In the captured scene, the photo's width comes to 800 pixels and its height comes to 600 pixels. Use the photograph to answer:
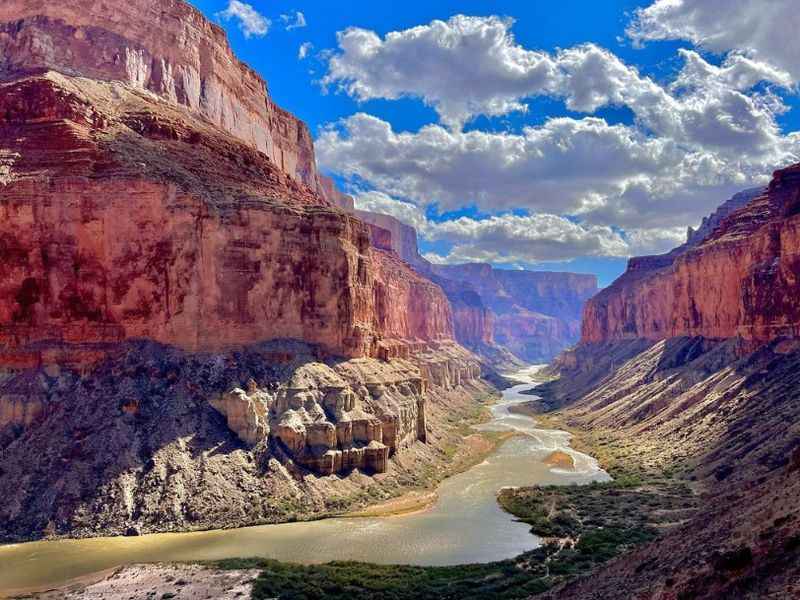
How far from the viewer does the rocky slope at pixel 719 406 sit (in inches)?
656

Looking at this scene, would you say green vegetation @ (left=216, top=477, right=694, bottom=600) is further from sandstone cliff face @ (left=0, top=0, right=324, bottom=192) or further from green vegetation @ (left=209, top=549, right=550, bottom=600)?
sandstone cliff face @ (left=0, top=0, right=324, bottom=192)

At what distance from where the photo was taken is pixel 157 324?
164ft

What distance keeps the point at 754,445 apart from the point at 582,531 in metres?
19.7

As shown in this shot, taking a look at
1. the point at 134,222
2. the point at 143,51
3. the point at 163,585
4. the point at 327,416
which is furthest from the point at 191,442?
the point at 143,51

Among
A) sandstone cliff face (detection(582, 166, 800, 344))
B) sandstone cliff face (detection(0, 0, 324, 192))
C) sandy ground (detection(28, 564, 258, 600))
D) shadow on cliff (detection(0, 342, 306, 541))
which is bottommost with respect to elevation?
sandy ground (detection(28, 564, 258, 600))

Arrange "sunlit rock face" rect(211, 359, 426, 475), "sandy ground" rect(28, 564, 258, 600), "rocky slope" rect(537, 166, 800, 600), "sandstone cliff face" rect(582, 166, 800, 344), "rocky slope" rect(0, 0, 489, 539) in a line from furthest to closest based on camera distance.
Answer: "sandstone cliff face" rect(582, 166, 800, 344)
"sunlit rock face" rect(211, 359, 426, 475)
"rocky slope" rect(0, 0, 489, 539)
"sandy ground" rect(28, 564, 258, 600)
"rocky slope" rect(537, 166, 800, 600)

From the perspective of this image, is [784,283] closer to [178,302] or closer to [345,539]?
[345,539]

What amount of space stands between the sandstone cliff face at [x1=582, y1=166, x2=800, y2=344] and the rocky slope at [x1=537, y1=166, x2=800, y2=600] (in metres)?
0.18

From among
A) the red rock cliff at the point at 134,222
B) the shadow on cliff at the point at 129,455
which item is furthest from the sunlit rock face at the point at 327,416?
the red rock cliff at the point at 134,222

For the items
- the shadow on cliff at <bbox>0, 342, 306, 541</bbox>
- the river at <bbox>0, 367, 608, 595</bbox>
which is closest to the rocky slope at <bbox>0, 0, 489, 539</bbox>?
the shadow on cliff at <bbox>0, 342, 306, 541</bbox>

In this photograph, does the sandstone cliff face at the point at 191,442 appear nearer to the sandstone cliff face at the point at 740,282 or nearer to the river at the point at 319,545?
the river at the point at 319,545

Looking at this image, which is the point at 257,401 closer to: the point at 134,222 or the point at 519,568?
the point at 134,222

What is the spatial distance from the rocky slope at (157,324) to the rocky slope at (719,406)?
26.2 meters

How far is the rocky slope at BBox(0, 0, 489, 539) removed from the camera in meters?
41.1
